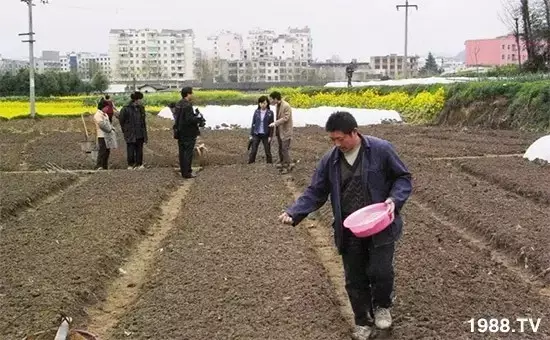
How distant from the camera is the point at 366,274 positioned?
16.3 ft

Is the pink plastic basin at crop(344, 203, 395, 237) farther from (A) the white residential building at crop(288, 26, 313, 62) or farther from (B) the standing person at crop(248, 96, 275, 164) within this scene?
(A) the white residential building at crop(288, 26, 313, 62)

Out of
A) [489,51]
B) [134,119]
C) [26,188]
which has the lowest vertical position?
[26,188]

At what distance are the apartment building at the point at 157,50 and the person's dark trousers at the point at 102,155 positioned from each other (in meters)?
105

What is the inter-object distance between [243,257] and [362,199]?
2749mm

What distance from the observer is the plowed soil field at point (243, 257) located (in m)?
5.28

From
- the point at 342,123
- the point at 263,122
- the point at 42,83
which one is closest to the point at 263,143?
the point at 263,122

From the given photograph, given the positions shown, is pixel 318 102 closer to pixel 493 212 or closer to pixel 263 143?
pixel 263 143

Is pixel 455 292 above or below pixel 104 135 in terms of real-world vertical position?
below

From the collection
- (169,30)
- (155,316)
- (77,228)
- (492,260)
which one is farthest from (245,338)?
(169,30)

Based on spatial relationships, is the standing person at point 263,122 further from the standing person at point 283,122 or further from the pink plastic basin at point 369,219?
the pink plastic basin at point 369,219

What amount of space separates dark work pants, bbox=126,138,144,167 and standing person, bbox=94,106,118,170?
18.6 inches

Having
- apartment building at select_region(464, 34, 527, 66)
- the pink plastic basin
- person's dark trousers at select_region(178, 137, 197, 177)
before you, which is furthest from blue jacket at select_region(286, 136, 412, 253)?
apartment building at select_region(464, 34, 527, 66)

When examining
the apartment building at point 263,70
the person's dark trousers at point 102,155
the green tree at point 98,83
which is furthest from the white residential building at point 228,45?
the person's dark trousers at point 102,155

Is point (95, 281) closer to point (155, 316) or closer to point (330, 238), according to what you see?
point (155, 316)
